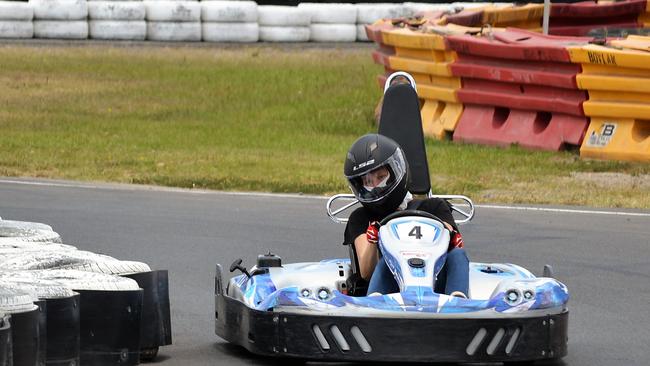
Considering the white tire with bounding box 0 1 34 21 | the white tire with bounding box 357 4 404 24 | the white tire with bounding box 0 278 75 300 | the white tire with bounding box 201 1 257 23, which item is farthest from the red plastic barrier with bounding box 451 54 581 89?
the white tire with bounding box 357 4 404 24

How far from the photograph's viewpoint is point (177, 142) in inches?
625

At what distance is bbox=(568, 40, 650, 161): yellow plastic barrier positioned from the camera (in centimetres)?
1284

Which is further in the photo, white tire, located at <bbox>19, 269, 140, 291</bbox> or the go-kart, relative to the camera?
white tire, located at <bbox>19, 269, 140, 291</bbox>

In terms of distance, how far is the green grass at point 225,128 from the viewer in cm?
1266

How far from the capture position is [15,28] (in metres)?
24.9

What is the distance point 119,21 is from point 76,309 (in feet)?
66.3

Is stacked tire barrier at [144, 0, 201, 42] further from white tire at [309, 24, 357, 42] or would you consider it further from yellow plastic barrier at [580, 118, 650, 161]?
yellow plastic barrier at [580, 118, 650, 161]

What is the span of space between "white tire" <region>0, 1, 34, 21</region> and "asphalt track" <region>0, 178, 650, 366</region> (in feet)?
40.4

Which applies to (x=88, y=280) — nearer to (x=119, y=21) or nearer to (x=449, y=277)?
(x=449, y=277)

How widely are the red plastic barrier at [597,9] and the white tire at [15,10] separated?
9692mm

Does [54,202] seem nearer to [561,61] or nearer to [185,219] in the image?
[185,219]

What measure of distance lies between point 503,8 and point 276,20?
8348 millimetres

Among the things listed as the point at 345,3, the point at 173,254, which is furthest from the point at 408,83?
the point at 345,3

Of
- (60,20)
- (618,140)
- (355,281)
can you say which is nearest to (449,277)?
(355,281)
